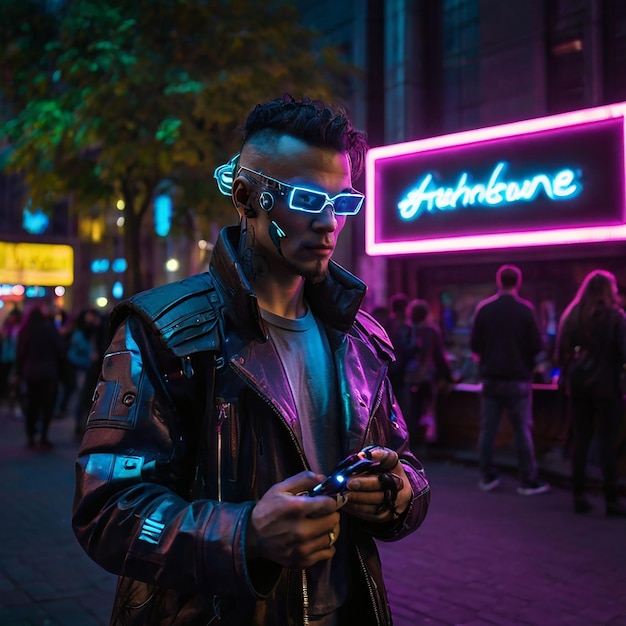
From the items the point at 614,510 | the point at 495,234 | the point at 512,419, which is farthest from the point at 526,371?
the point at 495,234

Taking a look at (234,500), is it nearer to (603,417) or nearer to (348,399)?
(348,399)

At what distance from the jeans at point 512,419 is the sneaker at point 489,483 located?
37 millimetres

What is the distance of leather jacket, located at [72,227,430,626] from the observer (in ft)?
4.59

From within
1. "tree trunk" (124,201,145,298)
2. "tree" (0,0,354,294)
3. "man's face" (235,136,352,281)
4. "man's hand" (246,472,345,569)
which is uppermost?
"tree" (0,0,354,294)

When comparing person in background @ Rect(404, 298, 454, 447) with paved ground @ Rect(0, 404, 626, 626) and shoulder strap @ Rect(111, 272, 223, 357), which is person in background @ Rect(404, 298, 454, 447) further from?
shoulder strap @ Rect(111, 272, 223, 357)

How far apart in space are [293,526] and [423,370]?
7484 mm

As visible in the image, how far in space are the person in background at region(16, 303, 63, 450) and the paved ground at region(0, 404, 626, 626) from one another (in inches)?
92.3

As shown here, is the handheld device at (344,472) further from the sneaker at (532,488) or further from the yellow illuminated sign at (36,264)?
the yellow illuminated sign at (36,264)

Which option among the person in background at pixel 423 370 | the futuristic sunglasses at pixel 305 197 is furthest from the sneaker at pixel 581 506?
the futuristic sunglasses at pixel 305 197

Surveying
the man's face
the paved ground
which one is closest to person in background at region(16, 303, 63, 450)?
the paved ground

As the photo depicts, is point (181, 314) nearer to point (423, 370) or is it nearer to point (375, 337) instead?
point (375, 337)

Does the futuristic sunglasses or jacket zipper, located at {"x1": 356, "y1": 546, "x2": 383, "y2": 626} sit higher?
the futuristic sunglasses

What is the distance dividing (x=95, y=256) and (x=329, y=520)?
30.3 metres

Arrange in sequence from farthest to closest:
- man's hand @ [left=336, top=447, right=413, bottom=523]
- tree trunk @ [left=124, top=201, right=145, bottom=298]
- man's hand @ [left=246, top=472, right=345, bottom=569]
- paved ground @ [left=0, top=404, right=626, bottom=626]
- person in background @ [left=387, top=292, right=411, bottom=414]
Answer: tree trunk @ [left=124, top=201, right=145, bottom=298]
person in background @ [left=387, top=292, right=411, bottom=414]
paved ground @ [left=0, top=404, right=626, bottom=626]
man's hand @ [left=336, top=447, right=413, bottom=523]
man's hand @ [left=246, top=472, right=345, bottom=569]
